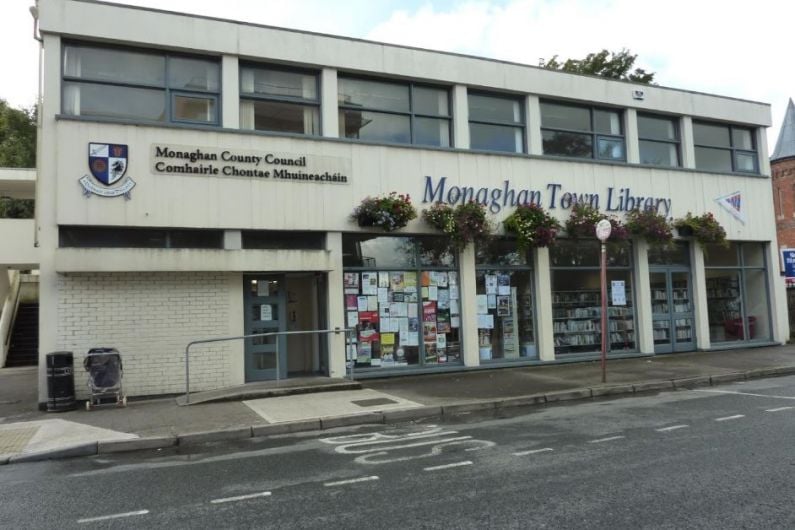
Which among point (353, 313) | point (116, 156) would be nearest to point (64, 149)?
point (116, 156)

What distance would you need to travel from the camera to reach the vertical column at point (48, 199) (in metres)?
10.6

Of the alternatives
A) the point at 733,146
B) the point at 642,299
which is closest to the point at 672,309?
the point at 642,299

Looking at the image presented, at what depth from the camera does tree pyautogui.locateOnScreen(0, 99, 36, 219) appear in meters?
Result: 31.5

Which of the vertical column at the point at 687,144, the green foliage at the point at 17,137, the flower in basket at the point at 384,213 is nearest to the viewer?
the flower in basket at the point at 384,213

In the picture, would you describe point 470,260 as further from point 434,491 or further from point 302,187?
point 434,491

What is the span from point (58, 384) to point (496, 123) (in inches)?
432

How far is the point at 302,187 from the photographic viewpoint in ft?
41.0

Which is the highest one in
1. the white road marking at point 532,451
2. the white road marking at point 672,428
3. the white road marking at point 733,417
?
the white road marking at point 733,417

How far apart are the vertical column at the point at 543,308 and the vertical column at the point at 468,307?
177 cm

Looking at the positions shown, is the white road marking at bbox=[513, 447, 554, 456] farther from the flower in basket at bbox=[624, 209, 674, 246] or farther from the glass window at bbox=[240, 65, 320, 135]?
the flower in basket at bbox=[624, 209, 674, 246]

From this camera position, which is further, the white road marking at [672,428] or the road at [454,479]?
the white road marking at [672,428]

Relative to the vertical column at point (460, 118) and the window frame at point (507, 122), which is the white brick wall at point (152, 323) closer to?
the vertical column at point (460, 118)

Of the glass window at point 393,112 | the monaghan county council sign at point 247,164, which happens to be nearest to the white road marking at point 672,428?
the monaghan county council sign at point 247,164

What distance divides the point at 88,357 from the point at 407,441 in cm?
599
